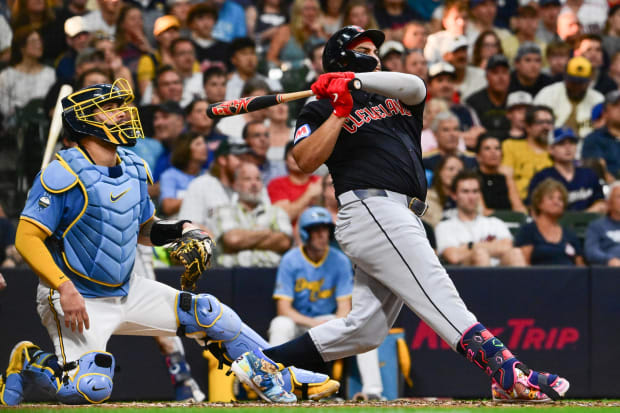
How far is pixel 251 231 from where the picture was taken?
7.33 m

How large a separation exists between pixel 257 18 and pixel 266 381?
622 centimetres

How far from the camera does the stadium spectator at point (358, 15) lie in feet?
32.4

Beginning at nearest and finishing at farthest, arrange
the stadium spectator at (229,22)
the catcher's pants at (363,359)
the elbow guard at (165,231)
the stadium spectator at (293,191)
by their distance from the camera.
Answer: the elbow guard at (165,231), the catcher's pants at (363,359), the stadium spectator at (293,191), the stadium spectator at (229,22)

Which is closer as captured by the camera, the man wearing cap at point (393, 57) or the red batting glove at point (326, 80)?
the red batting glove at point (326, 80)

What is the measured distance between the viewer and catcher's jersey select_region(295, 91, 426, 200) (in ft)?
15.0

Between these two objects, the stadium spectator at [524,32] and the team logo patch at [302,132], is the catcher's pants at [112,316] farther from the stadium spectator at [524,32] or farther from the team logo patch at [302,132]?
the stadium spectator at [524,32]

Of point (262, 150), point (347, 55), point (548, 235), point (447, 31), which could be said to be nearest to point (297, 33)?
point (447, 31)

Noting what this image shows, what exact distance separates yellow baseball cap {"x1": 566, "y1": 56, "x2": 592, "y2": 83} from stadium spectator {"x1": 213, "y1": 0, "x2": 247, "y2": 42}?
3.42m

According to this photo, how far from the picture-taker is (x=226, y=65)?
30.9 feet

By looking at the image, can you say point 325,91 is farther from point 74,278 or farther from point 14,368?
point 14,368

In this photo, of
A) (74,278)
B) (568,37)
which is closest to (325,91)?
(74,278)

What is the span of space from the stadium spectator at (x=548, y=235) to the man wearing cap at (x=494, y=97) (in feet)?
4.92

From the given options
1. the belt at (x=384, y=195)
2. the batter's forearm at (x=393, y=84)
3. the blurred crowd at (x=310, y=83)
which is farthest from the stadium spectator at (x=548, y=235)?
the batter's forearm at (x=393, y=84)

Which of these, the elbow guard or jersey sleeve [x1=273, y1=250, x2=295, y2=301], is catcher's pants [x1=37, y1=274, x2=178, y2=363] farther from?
jersey sleeve [x1=273, y1=250, x2=295, y2=301]
